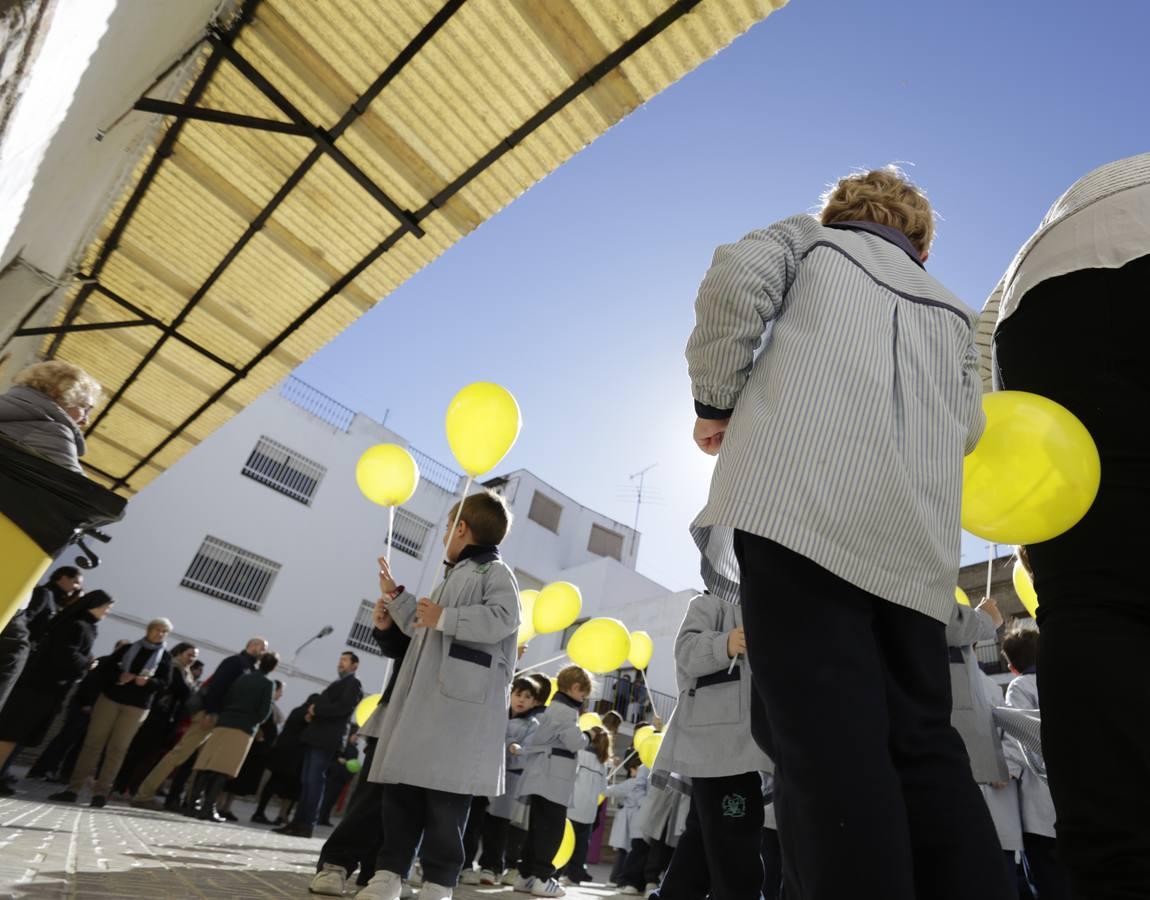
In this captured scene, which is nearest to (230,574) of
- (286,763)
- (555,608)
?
(286,763)

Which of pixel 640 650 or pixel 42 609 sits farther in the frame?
pixel 640 650

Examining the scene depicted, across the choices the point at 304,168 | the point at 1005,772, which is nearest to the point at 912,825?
the point at 1005,772

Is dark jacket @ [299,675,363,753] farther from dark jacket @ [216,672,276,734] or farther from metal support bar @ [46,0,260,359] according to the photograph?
metal support bar @ [46,0,260,359]

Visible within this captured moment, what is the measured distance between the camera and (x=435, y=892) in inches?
104

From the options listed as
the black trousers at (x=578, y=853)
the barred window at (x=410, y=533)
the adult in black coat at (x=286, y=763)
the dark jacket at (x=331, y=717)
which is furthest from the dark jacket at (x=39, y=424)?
the barred window at (x=410, y=533)

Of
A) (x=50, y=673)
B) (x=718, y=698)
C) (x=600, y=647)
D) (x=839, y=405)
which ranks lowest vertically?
(x=50, y=673)

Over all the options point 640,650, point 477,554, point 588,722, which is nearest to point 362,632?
point 588,722

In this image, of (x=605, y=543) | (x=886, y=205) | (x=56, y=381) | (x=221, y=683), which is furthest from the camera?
(x=605, y=543)

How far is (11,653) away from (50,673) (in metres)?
2.52

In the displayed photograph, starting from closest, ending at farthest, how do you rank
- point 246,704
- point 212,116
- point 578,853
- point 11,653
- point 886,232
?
point 886,232
point 11,653
point 212,116
point 246,704
point 578,853

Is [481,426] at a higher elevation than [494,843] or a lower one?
higher

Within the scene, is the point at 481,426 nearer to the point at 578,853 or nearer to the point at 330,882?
the point at 330,882

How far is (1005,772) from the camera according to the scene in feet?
10.4

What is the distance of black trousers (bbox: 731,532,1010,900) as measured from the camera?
1.03 m
